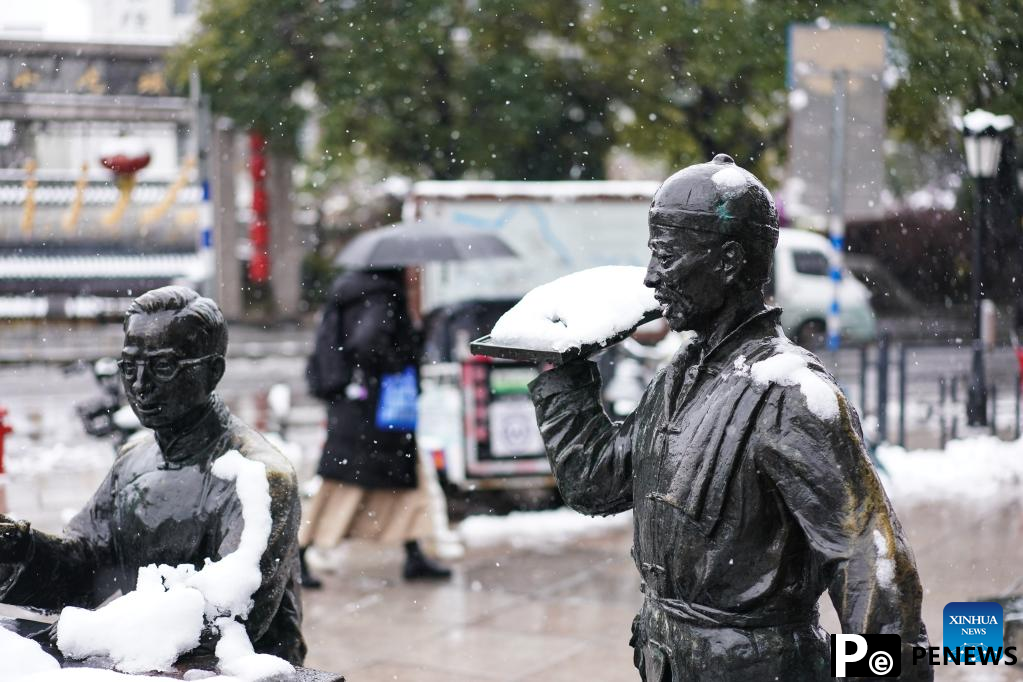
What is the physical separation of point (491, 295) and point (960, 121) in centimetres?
729

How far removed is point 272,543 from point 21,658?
52 centimetres

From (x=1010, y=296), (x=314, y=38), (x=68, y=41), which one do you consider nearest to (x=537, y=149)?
(x=314, y=38)

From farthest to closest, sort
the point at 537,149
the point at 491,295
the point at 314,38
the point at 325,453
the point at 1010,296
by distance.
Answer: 1. the point at 537,149
2. the point at 314,38
3. the point at 491,295
4. the point at 1010,296
5. the point at 325,453

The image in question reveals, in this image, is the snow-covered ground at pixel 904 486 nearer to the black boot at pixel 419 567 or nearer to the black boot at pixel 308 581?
the black boot at pixel 419 567

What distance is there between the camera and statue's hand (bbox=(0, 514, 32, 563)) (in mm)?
2443

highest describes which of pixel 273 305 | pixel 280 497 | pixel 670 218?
pixel 670 218

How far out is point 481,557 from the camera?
7.12m

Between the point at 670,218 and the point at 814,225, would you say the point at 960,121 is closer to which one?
the point at 670,218

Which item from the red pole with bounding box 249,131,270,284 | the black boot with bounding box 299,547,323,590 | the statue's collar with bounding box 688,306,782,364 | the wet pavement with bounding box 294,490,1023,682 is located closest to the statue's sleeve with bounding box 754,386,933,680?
the statue's collar with bounding box 688,306,782,364

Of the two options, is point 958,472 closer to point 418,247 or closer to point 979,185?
point 979,185

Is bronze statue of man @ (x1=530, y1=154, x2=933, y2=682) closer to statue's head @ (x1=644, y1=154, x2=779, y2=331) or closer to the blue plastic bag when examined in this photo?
statue's head @ (x1=644, y1=154, x2=779, y2=331)

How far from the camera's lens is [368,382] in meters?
6.68

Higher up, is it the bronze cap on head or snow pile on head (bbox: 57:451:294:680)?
the bronze cap on head

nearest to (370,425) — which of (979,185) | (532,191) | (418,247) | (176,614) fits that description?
(418,247)
